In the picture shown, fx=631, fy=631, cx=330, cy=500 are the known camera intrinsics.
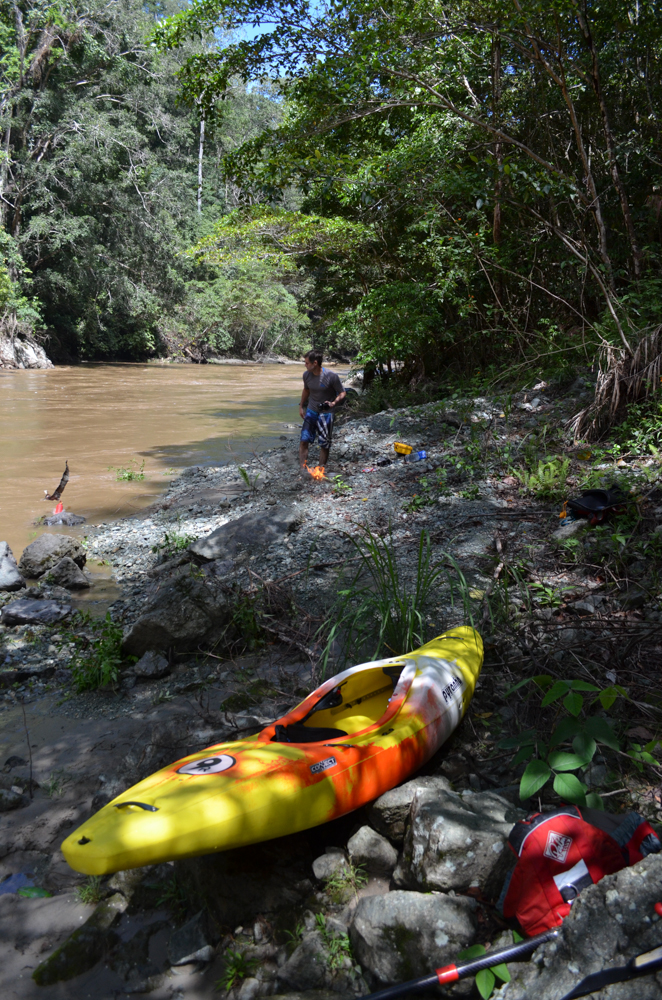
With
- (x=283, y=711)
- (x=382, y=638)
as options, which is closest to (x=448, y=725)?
(x=382, y=638)

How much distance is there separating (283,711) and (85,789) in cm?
96

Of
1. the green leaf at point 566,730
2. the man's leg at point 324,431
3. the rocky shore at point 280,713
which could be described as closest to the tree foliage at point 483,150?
the man's leg at point 324,431

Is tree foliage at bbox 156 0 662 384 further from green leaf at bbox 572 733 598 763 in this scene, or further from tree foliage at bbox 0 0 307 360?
tree foliage at bbox 0 0 307 360

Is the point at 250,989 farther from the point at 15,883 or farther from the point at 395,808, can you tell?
the point at 15,883

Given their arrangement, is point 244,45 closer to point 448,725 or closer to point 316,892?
point 448,725

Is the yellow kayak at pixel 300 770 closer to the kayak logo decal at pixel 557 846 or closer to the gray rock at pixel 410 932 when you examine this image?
the gray rock at pixel 410 932

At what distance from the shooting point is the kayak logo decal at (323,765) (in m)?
2.36

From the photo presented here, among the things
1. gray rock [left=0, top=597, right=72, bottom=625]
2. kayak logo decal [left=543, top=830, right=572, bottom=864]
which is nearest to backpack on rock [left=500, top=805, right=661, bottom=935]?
kayak logo decal [left=543, top=830, right=572, bottom=864]

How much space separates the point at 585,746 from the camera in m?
2.01

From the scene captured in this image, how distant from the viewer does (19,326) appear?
79.6 feet

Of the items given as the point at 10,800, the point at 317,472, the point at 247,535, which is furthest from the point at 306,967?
the point at 317,472

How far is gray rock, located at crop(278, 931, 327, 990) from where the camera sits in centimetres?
191

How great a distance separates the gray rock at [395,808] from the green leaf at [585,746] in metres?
0.55

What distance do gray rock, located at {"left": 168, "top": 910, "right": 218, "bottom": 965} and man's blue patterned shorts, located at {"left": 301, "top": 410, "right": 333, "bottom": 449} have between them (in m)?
5.62
